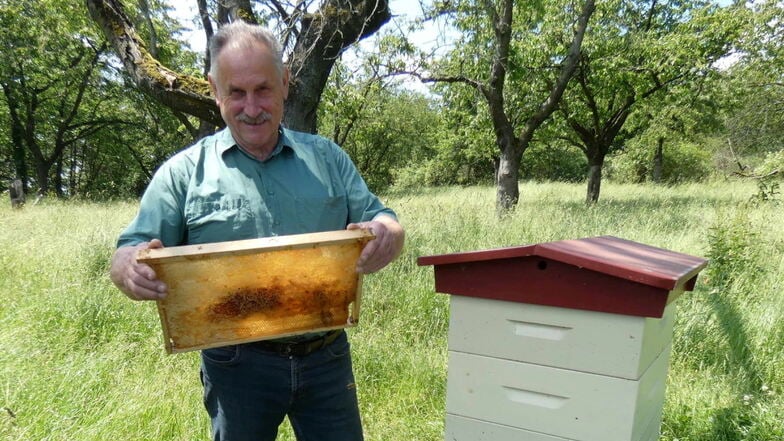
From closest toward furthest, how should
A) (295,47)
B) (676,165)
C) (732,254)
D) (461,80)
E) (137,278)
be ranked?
1. (137,278)
2. (295,47)
3. (732,254)
4. (461,80)
5. (676,165)

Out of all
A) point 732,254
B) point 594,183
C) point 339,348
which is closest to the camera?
point 339,348

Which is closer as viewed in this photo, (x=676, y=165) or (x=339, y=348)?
(x=339, y=348)

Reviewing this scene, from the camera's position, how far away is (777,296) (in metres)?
3.98

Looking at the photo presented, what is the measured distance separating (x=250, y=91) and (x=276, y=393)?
3.35 ft

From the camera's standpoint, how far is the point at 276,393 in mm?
1631

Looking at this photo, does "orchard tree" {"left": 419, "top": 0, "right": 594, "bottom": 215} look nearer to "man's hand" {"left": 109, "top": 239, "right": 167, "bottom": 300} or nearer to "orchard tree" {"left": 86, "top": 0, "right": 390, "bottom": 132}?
"orchard tree" {"left": 86, "top": 0, "right": 390, "bottom": 132}

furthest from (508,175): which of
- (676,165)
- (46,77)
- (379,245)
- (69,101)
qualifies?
(676,165)

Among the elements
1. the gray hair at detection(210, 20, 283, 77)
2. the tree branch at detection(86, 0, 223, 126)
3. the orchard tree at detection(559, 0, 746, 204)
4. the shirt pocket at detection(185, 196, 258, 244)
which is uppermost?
the orchard tree at detection(559, 0, 746, 204)

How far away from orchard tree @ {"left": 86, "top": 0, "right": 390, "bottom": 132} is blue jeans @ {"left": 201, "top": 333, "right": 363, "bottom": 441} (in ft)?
9.17

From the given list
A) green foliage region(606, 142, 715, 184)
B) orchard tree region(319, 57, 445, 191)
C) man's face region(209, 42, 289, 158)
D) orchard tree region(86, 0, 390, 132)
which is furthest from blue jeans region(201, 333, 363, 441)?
green foliage region(606, 142, 715, 184)

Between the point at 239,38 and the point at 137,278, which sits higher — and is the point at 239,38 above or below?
above

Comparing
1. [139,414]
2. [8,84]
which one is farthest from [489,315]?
[8,84]

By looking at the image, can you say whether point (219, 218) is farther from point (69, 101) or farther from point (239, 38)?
point (69, 101)

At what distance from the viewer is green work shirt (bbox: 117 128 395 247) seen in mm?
1564
